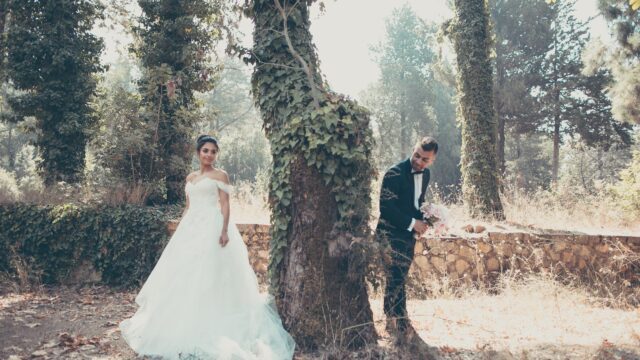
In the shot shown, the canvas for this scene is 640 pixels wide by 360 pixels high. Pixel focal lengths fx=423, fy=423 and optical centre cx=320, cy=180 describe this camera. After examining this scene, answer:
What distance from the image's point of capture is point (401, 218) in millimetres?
4527

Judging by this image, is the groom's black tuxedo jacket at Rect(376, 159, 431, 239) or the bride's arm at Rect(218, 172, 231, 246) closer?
the groom's black tuxedo jacket at Rect(376, 159, 431, 239)

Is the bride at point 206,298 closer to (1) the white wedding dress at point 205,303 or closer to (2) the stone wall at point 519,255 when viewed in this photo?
(1) the white wedding dress at point 205,303

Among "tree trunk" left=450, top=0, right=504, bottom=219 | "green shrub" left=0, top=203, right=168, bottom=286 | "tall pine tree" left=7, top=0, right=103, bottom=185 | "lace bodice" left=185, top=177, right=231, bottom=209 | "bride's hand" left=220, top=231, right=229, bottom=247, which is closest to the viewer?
"bride's hand" left=220, top=231, right=229, bottom=247

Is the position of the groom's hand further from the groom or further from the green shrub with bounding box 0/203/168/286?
the green shrub with bounding box 0/203/168/286

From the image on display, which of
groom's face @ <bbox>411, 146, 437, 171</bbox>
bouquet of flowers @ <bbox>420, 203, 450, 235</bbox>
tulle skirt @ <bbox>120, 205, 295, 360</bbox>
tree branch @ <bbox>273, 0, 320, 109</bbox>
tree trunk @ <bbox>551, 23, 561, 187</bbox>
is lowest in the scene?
tulle skirt @ <bbox>120, 205, 295, 360</bbox>

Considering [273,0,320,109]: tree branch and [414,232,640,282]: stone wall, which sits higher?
[273,0,320,109]: tree branch

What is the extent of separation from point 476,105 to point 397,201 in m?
6.43

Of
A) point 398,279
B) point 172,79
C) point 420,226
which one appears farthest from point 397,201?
point 172,79

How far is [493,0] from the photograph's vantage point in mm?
23281

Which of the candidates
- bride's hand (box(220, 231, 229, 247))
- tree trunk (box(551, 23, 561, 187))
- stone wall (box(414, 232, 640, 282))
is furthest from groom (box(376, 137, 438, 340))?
tree trunk (box(551, 23, 561, 187))

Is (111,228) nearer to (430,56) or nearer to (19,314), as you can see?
(19,314)

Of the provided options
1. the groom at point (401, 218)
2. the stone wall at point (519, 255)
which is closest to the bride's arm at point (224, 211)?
the groom at point (401, 218)

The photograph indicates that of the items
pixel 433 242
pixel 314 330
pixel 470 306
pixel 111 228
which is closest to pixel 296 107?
pixel 314 330

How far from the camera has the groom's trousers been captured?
4.53 metres
